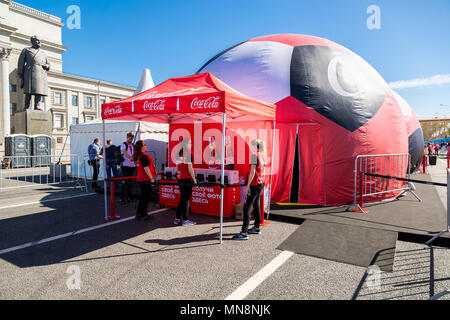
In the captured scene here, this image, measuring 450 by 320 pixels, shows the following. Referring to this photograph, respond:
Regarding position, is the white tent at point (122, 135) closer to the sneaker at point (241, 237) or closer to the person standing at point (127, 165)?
the person standing at point (127, 165)

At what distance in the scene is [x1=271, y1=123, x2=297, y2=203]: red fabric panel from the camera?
8.20 metres

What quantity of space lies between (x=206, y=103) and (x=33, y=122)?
25.3 m

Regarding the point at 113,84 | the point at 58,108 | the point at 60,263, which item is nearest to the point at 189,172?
the point at 60,263

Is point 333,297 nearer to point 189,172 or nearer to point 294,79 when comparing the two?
point 189,172

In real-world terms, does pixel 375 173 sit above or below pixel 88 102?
below

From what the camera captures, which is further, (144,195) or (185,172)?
(144,195)

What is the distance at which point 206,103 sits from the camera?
5418 millimetres

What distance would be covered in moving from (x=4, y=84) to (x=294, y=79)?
38314mm

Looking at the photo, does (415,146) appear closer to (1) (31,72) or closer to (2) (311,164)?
(2) (311,164)

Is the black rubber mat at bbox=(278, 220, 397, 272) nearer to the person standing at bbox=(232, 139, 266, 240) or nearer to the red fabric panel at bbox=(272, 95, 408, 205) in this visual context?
the person standing at bbox=(232, 139, 266, 240)

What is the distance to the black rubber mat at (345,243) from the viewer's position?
4609 millimetres

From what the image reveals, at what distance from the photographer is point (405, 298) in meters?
3.41

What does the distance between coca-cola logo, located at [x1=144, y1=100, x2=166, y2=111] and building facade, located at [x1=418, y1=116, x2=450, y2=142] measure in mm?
124171

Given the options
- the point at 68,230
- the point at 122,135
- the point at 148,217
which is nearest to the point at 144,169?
the point at 148,217
